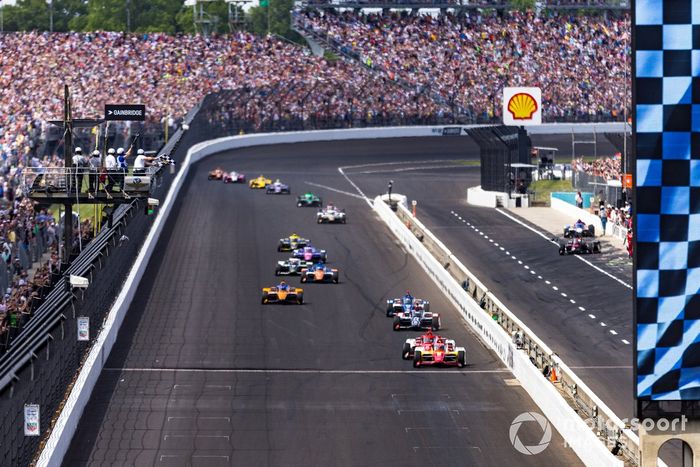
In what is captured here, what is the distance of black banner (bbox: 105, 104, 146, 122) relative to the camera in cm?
3781

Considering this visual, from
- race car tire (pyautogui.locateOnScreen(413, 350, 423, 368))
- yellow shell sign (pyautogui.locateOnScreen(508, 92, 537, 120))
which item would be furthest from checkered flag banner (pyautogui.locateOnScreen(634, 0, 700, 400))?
yellow shell sign (pyautogui.locateOnScreen(508, 92, 537, 120))

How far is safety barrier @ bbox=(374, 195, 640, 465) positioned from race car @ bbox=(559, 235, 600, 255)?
5375 millimetres

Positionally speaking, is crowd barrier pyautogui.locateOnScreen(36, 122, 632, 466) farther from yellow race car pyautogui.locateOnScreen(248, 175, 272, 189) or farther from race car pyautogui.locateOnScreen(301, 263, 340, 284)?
race car pyautogui.locateOnScreen(301, 263, 340, 284)

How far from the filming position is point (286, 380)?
3219 cm

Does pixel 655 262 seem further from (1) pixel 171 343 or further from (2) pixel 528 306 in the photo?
(2) pixel 528 306

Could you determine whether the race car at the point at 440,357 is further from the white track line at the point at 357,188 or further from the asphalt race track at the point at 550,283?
the white track line at the point at 357,188

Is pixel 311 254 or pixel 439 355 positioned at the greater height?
pixel 311 254

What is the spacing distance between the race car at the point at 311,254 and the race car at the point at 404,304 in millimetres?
6994

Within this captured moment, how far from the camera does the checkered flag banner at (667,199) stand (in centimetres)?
1622

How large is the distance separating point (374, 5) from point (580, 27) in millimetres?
17356

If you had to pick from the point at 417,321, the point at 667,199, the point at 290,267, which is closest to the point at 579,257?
the point at 290,267

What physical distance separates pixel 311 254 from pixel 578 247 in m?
11.4

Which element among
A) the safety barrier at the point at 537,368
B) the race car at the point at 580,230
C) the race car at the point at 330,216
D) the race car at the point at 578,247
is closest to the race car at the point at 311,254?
the safety barrier at the point at 537,368

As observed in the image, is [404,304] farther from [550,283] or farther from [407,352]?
[550,283]
